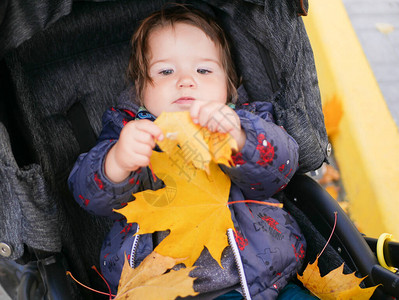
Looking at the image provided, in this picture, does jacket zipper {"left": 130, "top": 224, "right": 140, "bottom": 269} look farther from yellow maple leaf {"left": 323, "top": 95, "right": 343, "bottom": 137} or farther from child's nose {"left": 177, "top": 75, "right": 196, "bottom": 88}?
yellow maple leaf {"left": 323, "top": 95, "right": 343, "bottom": 137}

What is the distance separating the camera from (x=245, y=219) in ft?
3.97

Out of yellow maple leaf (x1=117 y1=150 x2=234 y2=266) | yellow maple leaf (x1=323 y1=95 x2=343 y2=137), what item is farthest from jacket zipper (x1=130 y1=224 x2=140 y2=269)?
yellow maple leaf (x1=323 y1=95 x2=343 y2=137)

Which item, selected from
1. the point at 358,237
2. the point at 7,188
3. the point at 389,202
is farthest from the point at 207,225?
the point at 389,202

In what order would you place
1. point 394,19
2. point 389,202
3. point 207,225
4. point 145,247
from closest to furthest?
point 207,225, point 145,247, point 389,202, point 394,19

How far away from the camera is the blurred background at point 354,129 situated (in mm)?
1786

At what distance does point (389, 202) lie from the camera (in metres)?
1.74

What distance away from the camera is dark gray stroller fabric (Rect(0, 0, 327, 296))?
43.1 inches

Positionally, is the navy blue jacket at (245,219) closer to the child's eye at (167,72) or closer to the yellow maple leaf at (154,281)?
the yellow maple leaf at (154,281)

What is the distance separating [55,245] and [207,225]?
406mm

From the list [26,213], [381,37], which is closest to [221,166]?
[26,213]

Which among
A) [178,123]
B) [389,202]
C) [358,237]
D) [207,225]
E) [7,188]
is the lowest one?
[389,202]

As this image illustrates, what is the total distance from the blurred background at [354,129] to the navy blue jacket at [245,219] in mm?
647

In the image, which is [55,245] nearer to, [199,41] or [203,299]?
[203,299]

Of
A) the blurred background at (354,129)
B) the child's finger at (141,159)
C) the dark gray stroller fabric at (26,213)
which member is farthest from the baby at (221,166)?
the blurred background at (354,129)
